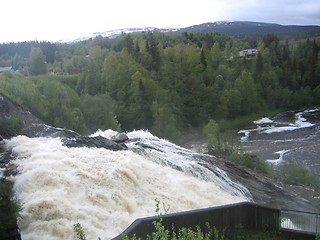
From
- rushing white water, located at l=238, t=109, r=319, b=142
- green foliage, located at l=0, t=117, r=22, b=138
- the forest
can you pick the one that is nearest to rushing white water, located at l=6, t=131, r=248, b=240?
green foliage, located at l=0, t=117, r=22, b=138

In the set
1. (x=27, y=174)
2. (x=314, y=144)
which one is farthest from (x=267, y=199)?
(x=314, y=144)

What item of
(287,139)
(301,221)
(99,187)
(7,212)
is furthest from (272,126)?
(7,212)

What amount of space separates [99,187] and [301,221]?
697 centimetres

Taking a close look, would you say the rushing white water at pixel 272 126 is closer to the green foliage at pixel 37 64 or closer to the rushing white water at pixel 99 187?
the rushing white water at pixel 99 187

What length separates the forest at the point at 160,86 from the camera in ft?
145

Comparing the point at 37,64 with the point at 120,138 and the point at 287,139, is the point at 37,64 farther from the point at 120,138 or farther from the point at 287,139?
the point at 120,138

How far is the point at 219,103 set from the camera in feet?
214

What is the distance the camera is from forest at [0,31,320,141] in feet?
145

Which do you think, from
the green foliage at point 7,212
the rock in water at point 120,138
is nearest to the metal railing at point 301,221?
the green foliage at point 7,212

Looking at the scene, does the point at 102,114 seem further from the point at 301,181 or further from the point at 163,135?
the point at 301,181

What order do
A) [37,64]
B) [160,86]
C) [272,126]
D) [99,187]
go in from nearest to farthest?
[99,187], [272,126], [160,86], [37,64]

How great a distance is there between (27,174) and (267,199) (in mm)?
12179

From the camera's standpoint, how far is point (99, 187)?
603 inches

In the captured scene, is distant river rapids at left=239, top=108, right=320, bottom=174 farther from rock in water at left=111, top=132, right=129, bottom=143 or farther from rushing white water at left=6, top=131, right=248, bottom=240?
rushing white water at left=6, top=131, right=248, bottom=240
